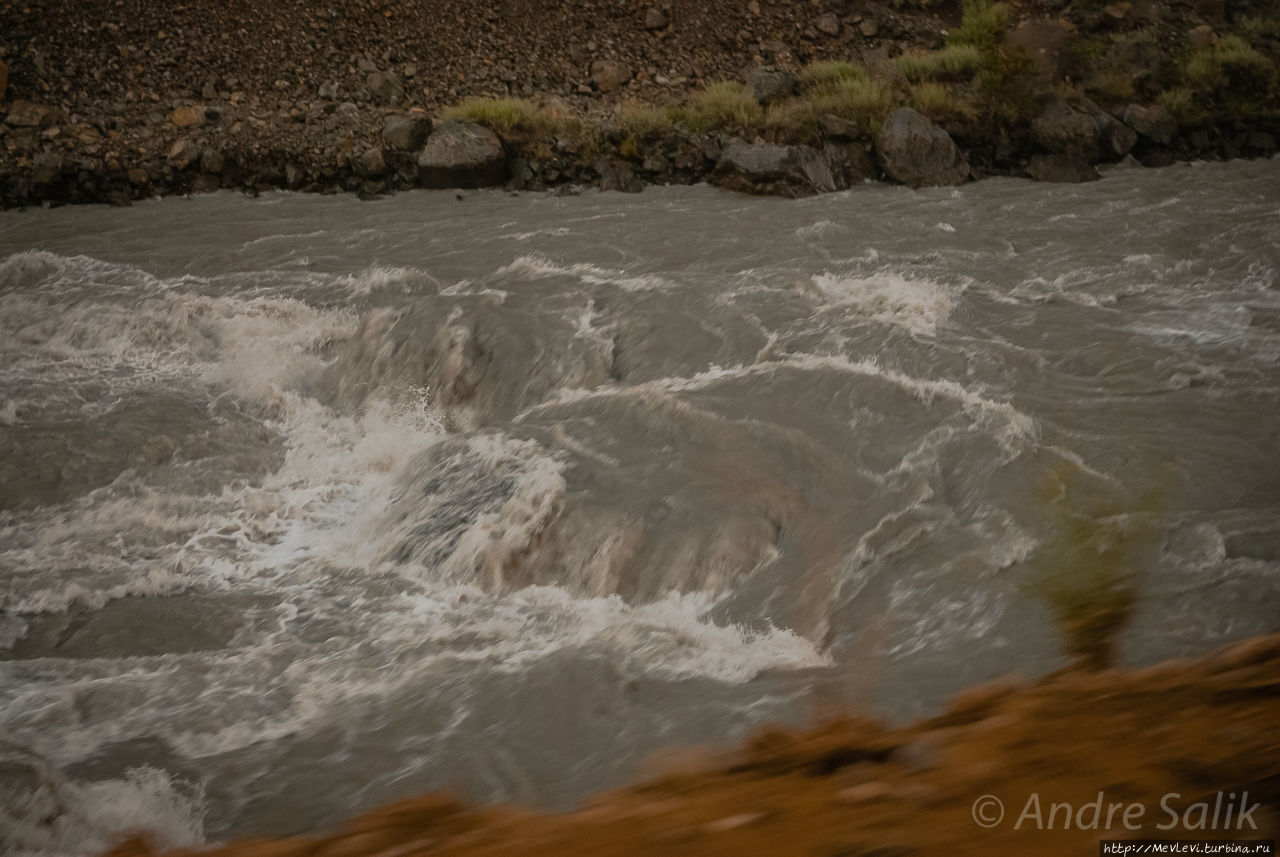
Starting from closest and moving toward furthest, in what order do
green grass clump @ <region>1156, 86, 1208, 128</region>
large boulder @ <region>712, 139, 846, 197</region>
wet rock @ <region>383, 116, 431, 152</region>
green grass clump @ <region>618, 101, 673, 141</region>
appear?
large boulder @ <region>712, 139, 846, 197</region> < wet rock @ <region>383, 116, 431, 152</region> < green grass clump @ <region>618, 101, 673, 141</region> < green grass clump @ <region>1156, 86, 1208, 128</region>

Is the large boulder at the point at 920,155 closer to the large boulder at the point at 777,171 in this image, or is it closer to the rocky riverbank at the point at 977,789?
the large boulder at the point at 777,171

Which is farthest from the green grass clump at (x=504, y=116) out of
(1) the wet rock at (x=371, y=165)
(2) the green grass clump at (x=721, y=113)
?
(2) the green grass clump at (x=721, y=113)

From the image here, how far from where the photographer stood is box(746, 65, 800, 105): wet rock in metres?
11.0

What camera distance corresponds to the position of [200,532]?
477 cm

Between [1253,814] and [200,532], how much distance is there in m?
4.45

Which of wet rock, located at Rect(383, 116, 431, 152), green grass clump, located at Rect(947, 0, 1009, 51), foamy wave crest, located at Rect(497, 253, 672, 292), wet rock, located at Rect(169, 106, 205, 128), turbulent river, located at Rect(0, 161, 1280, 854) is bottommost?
turbulent river, located at Rect(0, 161, 1280, 854)

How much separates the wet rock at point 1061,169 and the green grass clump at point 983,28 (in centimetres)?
294

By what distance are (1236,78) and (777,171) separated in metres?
6.32

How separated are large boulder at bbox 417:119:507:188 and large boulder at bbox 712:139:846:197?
218 cm

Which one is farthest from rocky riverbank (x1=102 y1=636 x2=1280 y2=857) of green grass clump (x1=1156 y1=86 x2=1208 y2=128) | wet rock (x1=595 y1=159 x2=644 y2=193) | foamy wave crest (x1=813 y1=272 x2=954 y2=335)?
green grass clump (x1=1156 y1=86 x2=1208 y2=128)

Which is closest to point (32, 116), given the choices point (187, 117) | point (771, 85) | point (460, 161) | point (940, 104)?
point (187, 117)

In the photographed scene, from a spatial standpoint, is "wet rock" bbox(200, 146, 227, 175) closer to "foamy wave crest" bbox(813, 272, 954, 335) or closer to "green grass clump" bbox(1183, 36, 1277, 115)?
"foamy wave crest" bbox(813, 272, 954, 335)

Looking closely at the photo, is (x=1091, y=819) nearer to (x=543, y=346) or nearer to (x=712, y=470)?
(x=712, y=470)

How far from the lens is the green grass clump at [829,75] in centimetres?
1142
